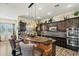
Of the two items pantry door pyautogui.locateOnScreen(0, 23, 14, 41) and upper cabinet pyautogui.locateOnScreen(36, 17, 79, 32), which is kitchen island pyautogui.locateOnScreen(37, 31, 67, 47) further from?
pantry door pyautogui.locateOnScreen(0, 23, 14, 41)

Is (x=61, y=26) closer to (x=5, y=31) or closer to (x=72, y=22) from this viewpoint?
(x=72, y=22)

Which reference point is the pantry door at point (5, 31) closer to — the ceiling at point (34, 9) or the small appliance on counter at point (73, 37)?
the ceiling at point (34, 9)

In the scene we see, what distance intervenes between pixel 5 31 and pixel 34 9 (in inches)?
29.5

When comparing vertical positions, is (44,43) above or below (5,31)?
below

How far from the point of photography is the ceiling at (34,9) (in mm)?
2359

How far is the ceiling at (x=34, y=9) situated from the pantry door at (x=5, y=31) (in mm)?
185

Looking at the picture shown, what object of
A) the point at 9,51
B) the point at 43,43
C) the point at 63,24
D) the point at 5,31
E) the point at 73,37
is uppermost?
the point at 63,24

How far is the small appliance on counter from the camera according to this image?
231cm

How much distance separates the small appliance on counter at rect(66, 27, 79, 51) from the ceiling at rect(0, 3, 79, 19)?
41 cm

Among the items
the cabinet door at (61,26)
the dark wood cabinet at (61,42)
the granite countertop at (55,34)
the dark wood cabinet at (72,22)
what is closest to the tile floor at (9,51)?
the dark wood cabinet at (61,42)

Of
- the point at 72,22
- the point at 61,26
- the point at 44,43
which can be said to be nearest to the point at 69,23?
the point at 72,22

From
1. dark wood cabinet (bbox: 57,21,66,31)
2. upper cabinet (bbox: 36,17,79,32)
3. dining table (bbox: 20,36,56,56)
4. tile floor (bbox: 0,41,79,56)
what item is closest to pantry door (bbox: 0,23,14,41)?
tile floor (bbox: 0,41,79,56)

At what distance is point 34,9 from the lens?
2.41 metres

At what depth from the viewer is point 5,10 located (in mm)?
2367
